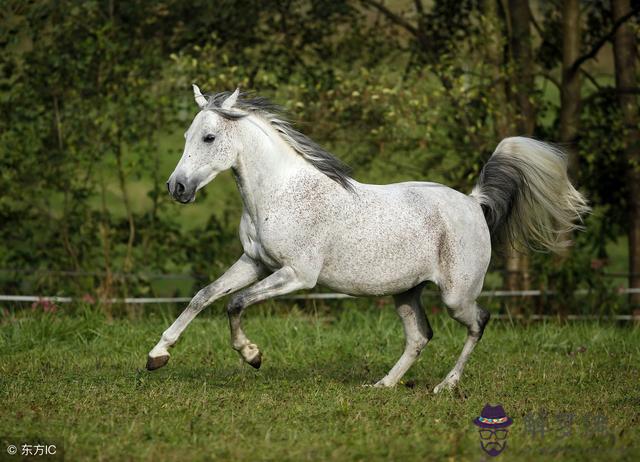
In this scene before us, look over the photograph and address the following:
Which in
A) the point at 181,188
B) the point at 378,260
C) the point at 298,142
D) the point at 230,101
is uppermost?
the point at 230,101

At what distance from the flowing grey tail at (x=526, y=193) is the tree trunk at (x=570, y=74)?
4.51m

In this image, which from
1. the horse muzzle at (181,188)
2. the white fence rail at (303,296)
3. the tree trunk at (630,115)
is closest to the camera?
the horse muzzle at (181,188)

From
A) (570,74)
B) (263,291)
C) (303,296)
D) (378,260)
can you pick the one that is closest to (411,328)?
(378,260)

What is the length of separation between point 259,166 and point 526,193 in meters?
2.25

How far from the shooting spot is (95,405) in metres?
6.17

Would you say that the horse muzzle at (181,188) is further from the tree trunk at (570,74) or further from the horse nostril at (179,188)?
the tree trunk at (570,74)

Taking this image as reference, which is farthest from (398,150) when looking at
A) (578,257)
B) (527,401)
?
(527,401)

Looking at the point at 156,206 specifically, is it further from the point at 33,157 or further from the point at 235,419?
the point at 235,419

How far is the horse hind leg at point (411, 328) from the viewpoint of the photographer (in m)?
7.53

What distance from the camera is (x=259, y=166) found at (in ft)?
22.7

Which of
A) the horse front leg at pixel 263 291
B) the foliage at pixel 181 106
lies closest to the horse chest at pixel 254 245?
the horse front leg at pixel 263 291

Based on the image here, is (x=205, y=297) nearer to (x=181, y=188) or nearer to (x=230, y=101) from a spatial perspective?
(x=181, y=188)

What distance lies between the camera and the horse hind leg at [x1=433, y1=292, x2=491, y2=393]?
7.34m

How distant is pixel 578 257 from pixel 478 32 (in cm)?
291
